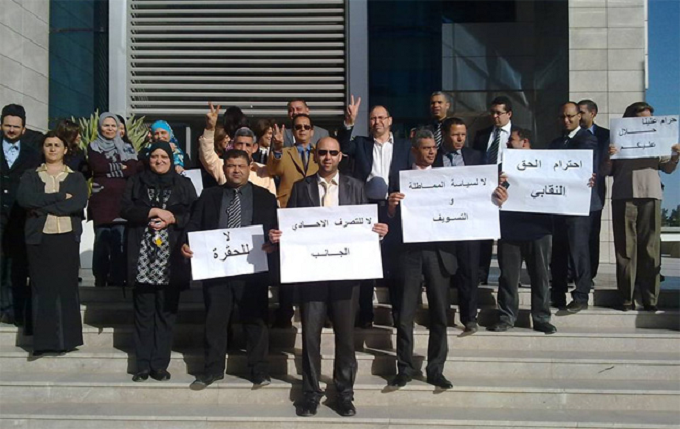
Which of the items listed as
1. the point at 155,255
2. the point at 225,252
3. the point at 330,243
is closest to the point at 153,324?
the point at 155,255

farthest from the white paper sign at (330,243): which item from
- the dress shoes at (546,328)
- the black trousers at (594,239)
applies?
the black trousers at (594,239)

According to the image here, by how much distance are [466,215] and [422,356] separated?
1.24m

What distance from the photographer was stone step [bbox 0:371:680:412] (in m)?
4.68

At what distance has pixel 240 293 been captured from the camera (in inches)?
189

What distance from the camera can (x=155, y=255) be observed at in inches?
194

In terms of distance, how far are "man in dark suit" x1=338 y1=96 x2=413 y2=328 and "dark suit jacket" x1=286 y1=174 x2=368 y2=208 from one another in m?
0.47

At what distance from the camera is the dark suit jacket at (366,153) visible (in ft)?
16.8

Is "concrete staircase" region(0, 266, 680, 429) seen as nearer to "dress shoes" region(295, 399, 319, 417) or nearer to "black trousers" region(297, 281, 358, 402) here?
"dress shoes" region(295, 399, 319, 417)

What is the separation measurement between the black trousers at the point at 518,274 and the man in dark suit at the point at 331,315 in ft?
4.74

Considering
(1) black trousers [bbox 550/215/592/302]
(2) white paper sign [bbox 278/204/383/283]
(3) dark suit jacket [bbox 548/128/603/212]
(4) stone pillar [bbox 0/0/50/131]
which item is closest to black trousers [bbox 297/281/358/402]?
(2) white paper sign [bbox 278/204/383/283]

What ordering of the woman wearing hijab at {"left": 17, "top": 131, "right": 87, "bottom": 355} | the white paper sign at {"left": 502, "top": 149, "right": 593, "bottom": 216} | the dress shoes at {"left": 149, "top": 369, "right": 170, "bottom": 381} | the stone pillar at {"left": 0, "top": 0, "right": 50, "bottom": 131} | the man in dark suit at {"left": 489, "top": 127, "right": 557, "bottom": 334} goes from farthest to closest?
the stone pillar at {"left": 0, "top": 0, "right": 50, "bottom": 131} → the man in dark suit at {"left": 489, "top": 127, "right": 557, "bottom": 334} → the white paper sign at {"left": 502, "top": 149, "right": 593, "bottom": 216} → the woman wearing hijab at {"left": 17, "top": 131, "right": 87, "bottom": 355} → the dress shoes at {"left": 149, "top": 369, "right": 170, "bottom": 381}

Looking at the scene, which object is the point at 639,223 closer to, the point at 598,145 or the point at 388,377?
the point at 598,145

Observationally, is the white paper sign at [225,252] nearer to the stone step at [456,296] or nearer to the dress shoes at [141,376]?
the dress shoes at [141,376]

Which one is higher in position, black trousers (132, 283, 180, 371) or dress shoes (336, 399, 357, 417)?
black trousers (132, 283, 180, 371)
